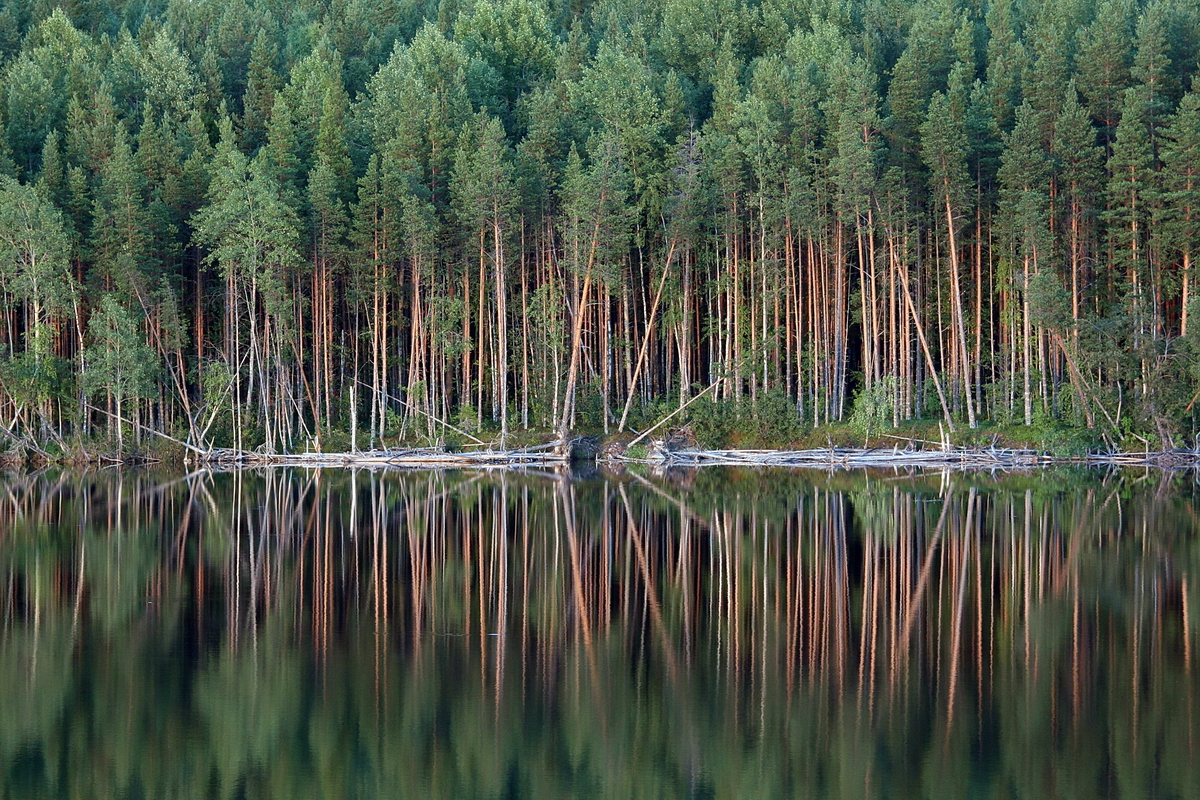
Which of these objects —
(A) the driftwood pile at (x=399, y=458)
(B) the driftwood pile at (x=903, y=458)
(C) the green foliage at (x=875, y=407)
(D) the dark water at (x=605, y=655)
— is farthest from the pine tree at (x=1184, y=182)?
(A) the driftwood pile at (x=399, y=458)

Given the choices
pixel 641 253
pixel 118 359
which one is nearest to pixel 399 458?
pixel 118 359

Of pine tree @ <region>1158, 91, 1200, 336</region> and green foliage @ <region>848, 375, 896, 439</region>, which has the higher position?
pine tree @ <region>1158, 91, 1200, 336</region>

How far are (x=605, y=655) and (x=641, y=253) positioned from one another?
38.2 meters

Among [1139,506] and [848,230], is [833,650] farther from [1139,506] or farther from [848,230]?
[848,230]

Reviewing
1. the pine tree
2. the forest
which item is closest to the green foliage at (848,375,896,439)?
the forest

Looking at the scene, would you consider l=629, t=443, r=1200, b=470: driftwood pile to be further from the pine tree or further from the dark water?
the dark water

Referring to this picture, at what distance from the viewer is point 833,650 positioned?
1534 centimetres

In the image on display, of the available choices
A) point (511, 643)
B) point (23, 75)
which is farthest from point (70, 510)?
point (23, 75)

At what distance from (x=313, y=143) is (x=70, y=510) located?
2912cm

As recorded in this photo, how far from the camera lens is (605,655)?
50.0ft

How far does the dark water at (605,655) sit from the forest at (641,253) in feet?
62.6

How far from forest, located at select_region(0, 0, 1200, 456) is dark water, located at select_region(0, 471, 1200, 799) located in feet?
62.6

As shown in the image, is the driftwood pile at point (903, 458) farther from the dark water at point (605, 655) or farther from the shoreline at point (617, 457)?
the dark water at point (605, 655)

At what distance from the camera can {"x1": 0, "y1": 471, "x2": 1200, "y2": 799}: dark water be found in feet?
37.3
